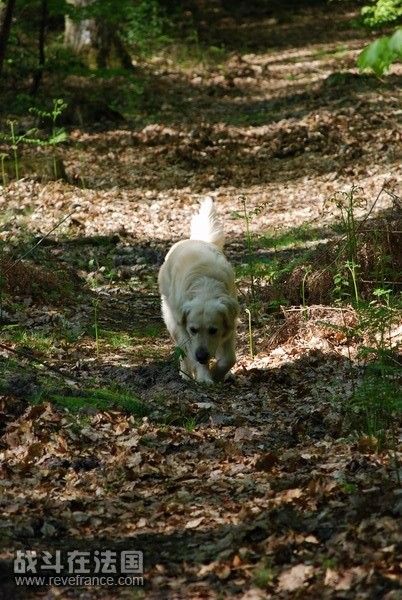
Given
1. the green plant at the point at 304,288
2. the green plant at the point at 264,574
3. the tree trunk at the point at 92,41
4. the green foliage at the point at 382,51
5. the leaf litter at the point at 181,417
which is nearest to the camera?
the green foliage at the point at 382,51

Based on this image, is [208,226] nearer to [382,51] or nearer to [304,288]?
[304,288]

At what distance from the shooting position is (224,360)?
8.07 m

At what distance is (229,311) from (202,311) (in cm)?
25

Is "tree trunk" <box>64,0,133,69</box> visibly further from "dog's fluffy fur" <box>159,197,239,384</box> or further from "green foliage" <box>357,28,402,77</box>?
"green foliage" <box>357,28,402,77</box>

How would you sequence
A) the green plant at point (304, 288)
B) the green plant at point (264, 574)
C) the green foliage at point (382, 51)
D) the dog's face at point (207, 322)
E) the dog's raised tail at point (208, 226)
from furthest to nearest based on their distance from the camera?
the dog's raised tail at point (208, 226)
the green plant at point (304, 288)
the dog's face at point (207, 322)
the green plant at point (264, 574)
the green foliage at point (382, 51)

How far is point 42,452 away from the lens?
5.92 meters

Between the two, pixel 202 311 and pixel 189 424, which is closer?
pixel 189 424

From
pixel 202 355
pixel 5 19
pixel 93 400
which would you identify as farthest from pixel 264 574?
pixel 5 19

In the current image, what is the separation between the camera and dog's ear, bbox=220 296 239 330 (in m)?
7.90

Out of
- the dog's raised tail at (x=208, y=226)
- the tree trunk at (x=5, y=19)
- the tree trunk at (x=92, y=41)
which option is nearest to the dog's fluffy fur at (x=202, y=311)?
the dog's raised tail at (x=208, y=226)

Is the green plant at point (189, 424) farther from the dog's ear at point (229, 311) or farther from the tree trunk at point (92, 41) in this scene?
the tree trunk at point (92, 41)

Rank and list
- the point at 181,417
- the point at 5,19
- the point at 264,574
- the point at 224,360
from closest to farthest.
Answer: the point at 264,574 → the point at 181,417 → the point at 224,360 → the point at 5,19

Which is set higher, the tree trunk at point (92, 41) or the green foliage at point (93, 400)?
the tree trunk at point (92, 41)

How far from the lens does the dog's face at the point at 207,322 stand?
787 cm
